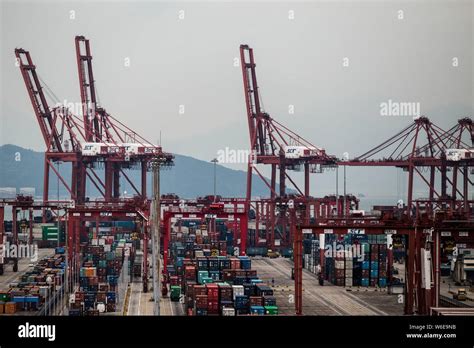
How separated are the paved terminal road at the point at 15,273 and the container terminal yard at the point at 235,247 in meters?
0.12

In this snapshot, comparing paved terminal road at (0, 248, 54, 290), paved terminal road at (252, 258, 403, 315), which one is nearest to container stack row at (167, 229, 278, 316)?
paved terminal road at (252, 258, 403, 315)

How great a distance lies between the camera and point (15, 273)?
28.8 m

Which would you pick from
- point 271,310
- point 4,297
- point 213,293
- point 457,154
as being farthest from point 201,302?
point 457,154

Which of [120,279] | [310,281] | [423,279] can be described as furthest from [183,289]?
[423,279]

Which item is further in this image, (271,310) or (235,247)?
(235,247)

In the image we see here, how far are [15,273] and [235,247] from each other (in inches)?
396

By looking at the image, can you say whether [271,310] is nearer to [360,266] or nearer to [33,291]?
[33,291]

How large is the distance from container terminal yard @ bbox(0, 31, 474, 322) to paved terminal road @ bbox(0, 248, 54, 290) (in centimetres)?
12

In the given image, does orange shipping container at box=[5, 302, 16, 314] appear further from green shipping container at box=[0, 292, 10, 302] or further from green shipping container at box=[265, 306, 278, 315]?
green shipping container at box=[265, 306, 278, 315]

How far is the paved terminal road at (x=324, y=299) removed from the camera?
2036 cm

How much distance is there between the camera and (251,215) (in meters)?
44.7

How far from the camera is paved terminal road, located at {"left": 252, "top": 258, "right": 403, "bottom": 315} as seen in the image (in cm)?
2036
